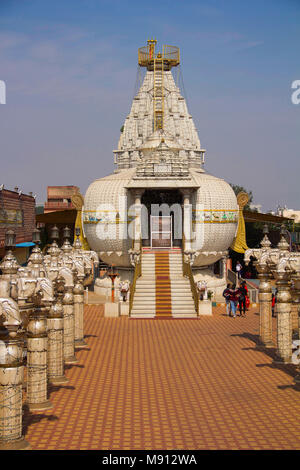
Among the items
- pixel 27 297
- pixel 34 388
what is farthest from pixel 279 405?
pixel 27 297

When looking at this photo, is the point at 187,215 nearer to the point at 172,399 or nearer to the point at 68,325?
the point at 68,325

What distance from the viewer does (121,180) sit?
1570 inches

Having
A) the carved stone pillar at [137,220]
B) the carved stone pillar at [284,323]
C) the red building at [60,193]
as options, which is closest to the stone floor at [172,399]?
the carved stone pillar at [284,323]

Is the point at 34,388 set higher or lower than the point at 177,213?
lower

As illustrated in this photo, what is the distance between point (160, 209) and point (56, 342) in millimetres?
23545

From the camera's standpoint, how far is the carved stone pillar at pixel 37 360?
13922 millimetres

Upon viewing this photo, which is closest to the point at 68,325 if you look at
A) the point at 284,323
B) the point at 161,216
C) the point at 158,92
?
the point at 284,323

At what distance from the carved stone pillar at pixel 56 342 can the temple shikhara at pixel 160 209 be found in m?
13.2

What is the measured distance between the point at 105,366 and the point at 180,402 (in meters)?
4.46

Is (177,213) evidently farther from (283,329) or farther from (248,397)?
(248,397)

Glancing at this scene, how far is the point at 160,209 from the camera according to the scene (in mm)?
39469

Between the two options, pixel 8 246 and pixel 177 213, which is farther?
pixel 177 213

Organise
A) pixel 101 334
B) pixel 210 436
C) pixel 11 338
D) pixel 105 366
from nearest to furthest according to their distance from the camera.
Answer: pixel 11 338
pixel 210 436
pixel 105 366
pixel 101 334

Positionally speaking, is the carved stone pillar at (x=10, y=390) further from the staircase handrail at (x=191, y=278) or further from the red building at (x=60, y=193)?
the red building at (x=60, y=193)
